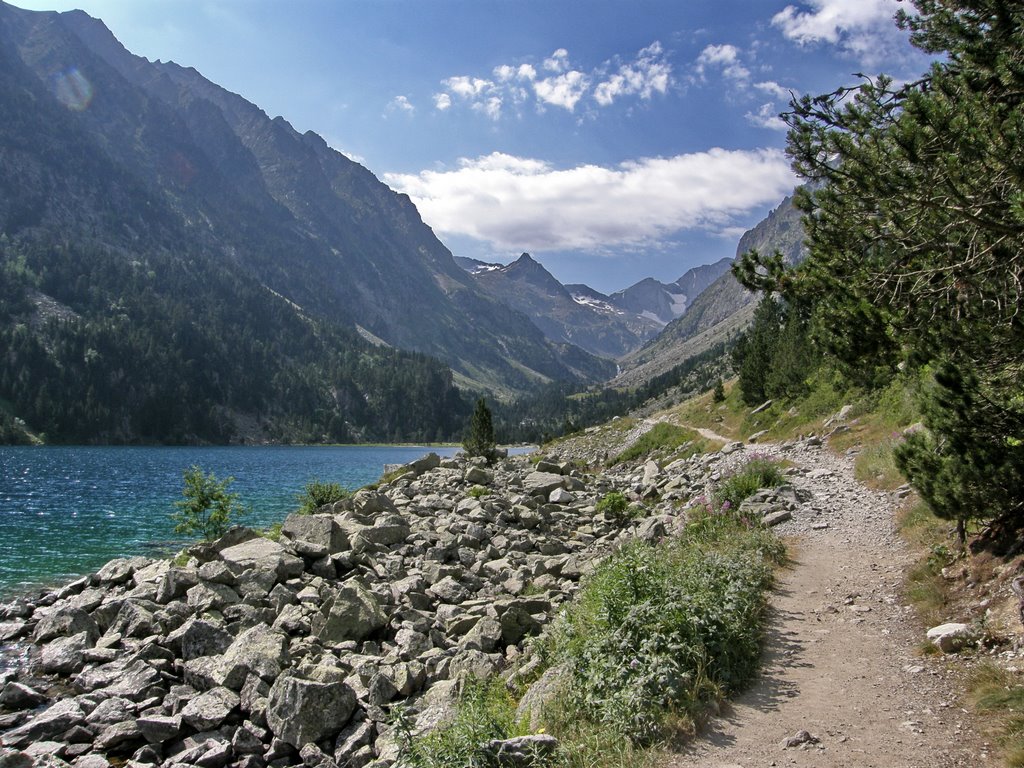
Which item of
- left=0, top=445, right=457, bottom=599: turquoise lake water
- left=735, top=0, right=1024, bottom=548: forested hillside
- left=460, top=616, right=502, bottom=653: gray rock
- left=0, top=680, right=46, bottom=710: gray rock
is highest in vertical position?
left=735, top=0, right=1024, bottom=548: forested hillside

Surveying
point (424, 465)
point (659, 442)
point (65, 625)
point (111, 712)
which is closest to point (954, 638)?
point (111, 712)

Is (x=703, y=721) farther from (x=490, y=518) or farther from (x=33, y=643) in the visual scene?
(x=490, y=518)

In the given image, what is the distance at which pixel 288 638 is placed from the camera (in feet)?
47.5

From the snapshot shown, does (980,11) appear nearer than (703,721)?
No

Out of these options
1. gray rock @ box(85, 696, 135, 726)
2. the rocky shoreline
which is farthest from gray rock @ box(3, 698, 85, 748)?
gray rock @ box(85, 696, 135, 726)

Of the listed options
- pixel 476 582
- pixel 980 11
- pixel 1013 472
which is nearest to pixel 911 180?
pixel 980 11

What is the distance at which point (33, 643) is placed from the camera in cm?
1661

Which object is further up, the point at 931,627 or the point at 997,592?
the point at 997,592

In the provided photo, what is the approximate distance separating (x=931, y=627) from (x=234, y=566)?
1803 centimetres

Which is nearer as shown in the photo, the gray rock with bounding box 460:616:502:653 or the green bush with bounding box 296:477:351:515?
the gray rock with bounding box 460:616:502:653

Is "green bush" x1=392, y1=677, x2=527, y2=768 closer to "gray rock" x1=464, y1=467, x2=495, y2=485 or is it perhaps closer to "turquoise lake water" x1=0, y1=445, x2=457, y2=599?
"turquoise lake water" x1=0, y1=445, x2=457, y2=599

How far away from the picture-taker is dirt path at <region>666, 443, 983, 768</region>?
6137 mm

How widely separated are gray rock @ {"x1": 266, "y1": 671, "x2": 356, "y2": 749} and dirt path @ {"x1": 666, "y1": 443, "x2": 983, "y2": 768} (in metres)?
6.68

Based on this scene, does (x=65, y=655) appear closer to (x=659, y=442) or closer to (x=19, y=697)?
(x=19, y=697)
